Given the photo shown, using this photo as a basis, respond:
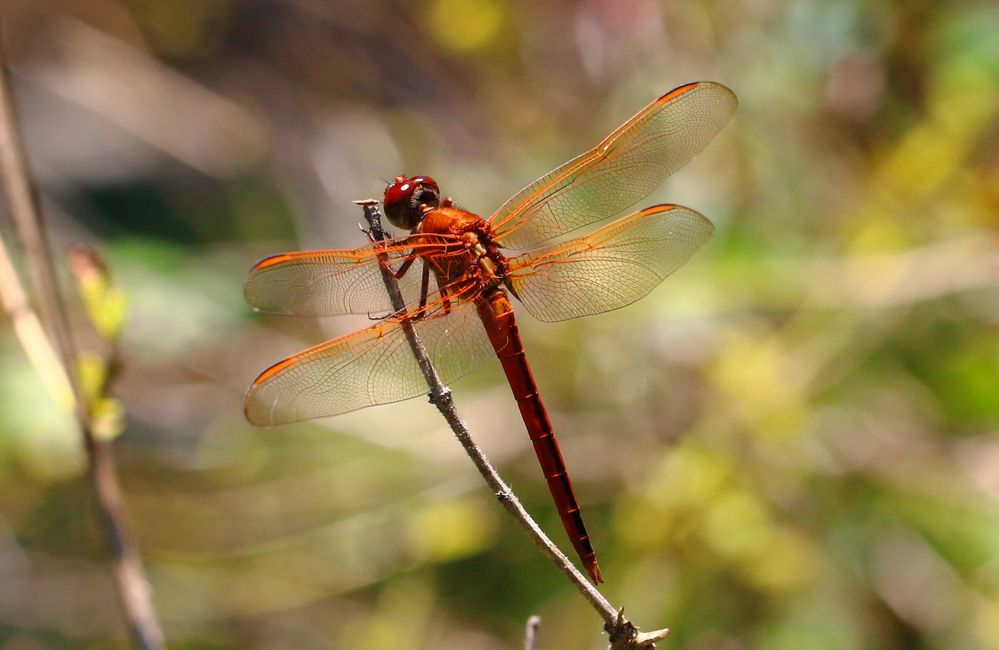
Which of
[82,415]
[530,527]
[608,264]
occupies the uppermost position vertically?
[608,264]

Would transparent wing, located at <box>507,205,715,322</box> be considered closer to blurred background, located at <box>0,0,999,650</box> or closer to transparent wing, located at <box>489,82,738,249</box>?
transparent wing, located at <box>489,82,738,249</box>

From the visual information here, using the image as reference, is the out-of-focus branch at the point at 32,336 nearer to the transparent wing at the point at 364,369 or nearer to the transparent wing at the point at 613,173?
the transparent wing at the point at 364,369

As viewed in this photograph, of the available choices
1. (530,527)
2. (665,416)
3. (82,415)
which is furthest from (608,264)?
(665,416)

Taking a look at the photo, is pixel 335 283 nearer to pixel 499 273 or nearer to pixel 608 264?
pixel 499 273

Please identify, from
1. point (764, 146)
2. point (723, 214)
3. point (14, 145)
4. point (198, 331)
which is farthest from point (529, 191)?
point (198, 331)

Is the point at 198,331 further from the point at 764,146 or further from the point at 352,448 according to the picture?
the point at 764,146

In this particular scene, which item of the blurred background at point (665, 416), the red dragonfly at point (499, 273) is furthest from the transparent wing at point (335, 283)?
the blurred background at point (665, 416)

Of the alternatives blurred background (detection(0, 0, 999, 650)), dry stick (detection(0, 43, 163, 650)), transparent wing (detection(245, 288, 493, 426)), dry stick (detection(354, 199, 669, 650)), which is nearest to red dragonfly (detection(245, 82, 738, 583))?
transparent wing (detection(245, 288, 493, 426))

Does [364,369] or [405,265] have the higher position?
[405,265]

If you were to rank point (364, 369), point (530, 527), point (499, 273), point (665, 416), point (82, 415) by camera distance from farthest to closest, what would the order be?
point (665, 416)
point (499, 273)
point (364, 369)
point (82, 415)
point (530, 527)
